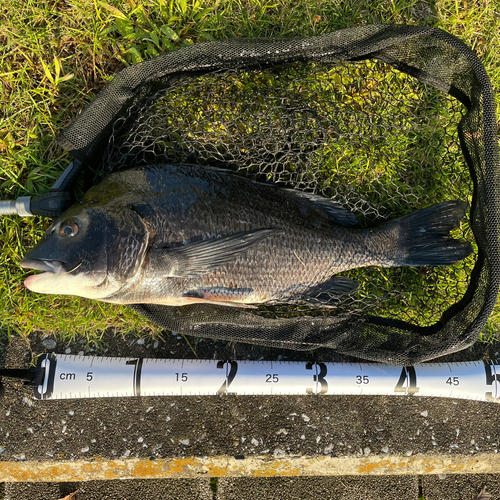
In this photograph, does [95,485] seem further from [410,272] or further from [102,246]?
[410,272]

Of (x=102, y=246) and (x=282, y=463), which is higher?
(x=102, y=246)

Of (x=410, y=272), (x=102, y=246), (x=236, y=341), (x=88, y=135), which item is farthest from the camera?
(x=410, y=272)

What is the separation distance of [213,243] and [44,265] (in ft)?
3.27

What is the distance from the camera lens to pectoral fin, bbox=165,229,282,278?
7.72 ft

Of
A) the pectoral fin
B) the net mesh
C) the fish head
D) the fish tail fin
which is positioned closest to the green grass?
the net mesh

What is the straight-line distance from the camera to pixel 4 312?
2.95 meters

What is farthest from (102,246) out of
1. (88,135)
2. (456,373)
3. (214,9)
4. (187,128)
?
(456,373)

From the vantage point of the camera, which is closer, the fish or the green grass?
the fish

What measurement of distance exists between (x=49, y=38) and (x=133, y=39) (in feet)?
2.14

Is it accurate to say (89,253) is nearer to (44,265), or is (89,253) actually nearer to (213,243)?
(44,265)

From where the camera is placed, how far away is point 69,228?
7.47ft

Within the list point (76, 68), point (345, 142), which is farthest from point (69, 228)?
point (345, 142)

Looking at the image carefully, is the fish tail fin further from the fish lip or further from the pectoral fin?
the fish lip

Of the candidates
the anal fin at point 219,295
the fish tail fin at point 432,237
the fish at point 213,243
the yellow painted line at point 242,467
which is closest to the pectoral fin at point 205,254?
the fish at point 213,243
